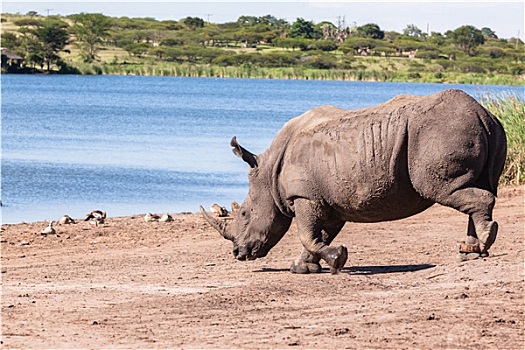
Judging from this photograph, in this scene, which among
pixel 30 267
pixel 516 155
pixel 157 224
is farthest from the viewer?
pixel 516 155

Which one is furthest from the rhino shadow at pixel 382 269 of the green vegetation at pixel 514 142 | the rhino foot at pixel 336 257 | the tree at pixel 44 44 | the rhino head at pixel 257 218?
the tree at pixel 44 44

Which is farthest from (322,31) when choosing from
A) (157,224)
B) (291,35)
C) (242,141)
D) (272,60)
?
(157,224)

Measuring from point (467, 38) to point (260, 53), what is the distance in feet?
85.3

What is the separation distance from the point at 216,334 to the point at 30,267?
4990 mm

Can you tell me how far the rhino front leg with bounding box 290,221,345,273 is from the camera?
11227 millimetres

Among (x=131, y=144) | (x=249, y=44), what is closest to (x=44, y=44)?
(x=249, y=44)

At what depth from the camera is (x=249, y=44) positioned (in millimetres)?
137625

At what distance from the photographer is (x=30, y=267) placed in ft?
41.3

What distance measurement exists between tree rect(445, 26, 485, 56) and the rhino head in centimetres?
11312

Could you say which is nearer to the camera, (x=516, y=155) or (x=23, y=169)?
(x=516, y=155)

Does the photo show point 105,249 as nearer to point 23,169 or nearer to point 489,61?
point 23,169

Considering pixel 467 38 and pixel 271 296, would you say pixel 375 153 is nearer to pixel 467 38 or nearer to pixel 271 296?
pixel 271 296

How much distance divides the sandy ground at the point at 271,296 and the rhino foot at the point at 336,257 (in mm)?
135

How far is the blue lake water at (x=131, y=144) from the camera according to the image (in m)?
22.7
